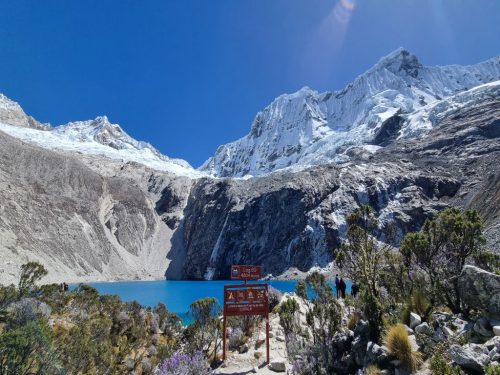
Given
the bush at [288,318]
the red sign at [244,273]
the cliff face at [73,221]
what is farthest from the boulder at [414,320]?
the cliff face at [73,221]

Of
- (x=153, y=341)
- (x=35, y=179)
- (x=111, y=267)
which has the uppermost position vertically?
(x=35, y=179)

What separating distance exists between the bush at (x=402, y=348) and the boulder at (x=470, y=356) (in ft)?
2.56

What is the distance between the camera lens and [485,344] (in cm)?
598

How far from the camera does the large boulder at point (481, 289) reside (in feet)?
22.2

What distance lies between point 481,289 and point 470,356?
1794 mm

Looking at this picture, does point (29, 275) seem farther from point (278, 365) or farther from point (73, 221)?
point (73, 221)

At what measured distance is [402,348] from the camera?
6.88 metres

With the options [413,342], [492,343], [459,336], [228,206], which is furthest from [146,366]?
[228,206]

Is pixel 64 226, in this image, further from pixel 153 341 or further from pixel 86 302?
pixel 153 341

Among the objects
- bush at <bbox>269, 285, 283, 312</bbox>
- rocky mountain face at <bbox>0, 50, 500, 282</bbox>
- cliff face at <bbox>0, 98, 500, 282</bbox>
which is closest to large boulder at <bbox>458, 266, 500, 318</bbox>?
bush at <bbox>269, 285, 283, 312</bbox>

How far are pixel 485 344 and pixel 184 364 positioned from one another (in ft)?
23.4

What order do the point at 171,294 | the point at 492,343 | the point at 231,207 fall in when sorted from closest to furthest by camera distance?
1. the point at 492,343
2. the point at 171,294
3. the point at 231,207

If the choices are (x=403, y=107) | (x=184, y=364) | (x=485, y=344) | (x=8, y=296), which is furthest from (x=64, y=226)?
(x=403, y=107)

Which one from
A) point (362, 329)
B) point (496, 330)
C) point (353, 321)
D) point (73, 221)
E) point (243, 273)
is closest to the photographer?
point (496, 330)
